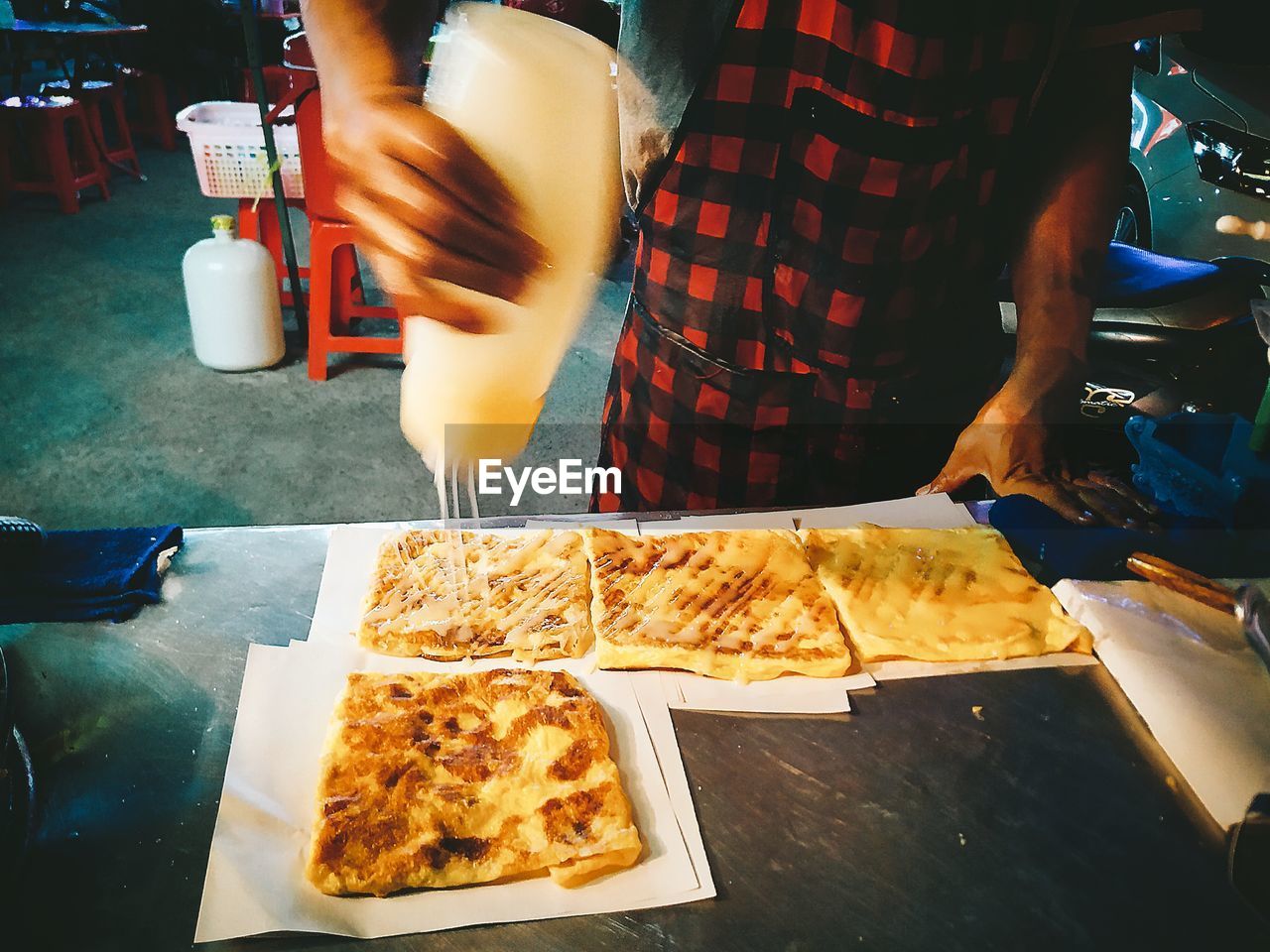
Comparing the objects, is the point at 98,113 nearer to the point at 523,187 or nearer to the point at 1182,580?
the point at 523,187

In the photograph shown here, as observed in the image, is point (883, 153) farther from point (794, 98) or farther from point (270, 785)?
point (270, 785)

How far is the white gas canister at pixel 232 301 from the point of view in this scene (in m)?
4.13

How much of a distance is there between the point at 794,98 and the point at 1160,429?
1107 mm

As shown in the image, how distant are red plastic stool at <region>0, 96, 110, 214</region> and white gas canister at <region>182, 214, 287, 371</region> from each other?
129 inches

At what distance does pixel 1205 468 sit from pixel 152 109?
32.3 feet

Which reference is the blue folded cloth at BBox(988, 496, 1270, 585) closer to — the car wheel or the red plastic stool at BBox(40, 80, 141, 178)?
the car wheel

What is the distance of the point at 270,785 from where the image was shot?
1157 millimetres

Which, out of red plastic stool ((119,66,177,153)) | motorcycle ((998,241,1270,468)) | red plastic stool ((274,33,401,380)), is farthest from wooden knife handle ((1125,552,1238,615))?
red plastic stool ((119,66,177,153))

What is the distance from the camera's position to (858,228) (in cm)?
165

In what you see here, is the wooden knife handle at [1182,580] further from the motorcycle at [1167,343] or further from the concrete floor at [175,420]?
the concrete floor at [175,420]

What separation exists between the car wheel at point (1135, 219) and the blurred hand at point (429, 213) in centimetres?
405

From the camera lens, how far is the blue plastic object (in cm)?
161

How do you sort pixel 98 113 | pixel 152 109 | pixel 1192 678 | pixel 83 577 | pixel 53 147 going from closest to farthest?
pixel 1192 678 → pixel 83 577 → pixel 53 147 → pixel 98 113 → pixel 152 109

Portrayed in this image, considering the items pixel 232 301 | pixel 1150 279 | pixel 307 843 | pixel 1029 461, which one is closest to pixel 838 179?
pixel 1029 461
